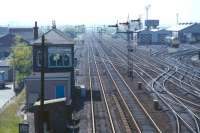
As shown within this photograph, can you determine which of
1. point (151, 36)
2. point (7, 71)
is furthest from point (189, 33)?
point (7, 71)

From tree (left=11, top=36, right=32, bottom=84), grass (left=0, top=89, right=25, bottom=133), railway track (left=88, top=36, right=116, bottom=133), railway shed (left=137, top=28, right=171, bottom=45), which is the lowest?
grass (left=0, top=89, right=25, bottom=133)

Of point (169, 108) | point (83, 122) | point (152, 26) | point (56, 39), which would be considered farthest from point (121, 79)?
point (152, 26)

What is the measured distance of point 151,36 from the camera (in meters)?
102

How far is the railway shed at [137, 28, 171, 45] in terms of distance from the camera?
327ft

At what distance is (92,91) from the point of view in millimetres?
34469

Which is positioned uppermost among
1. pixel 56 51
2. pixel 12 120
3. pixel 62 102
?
pixel 56 51

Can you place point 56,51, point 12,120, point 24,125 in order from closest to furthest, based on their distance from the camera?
1. point 24,125
2. point 12,120
3. point 56,51

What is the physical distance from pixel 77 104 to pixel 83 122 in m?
5.43

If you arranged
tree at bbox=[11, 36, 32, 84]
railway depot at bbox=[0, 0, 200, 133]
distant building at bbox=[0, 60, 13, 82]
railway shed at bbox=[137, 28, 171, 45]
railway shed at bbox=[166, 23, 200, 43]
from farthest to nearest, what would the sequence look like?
railway shed at bbox=[137, 28, 171, 45] → railway shed at bbox=[166, 23, 200, 43] → distant building at bbox=[0, 60, 13, 82] → tree at bbox=[11, 36, 32, 84] → railway depot at bbox=[0, 0, 200, 133]

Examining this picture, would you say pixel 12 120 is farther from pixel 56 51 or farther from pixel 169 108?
pixel 169 108

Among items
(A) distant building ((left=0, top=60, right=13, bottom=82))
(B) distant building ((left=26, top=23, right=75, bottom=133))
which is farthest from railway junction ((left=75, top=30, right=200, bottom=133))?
(A) distant building ((left=0, top=60, right=13, bottom=82))

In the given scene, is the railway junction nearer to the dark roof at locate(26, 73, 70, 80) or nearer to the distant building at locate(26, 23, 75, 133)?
the distant building at locate(26, 23, 75, 133)

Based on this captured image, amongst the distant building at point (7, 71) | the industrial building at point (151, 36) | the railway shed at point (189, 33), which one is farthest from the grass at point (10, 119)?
the industrial building at point (151, 36)

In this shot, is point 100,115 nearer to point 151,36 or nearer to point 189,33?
point 189,33
